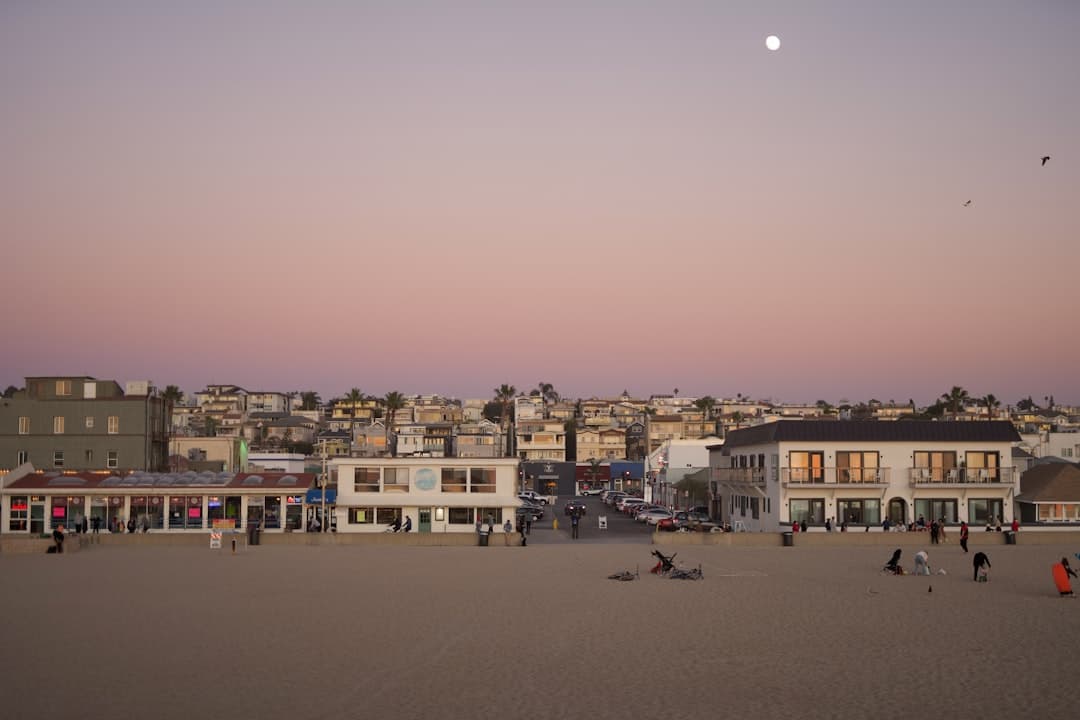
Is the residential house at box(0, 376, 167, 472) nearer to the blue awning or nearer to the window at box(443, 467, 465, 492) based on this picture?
the blue awning

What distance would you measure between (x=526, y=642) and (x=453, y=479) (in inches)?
1304

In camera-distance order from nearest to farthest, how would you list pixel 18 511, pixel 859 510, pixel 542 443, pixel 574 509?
pixel 18 511 < pixel 859 510 < pixel 574 509 < pixel 542 443

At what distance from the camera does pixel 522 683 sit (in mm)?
18344

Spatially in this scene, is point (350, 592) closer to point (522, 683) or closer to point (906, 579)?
point (522, 683)

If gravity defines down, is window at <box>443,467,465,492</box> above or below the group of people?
above

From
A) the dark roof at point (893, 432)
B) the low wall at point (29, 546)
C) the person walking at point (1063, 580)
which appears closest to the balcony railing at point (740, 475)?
the dark roof at point (893, 432)

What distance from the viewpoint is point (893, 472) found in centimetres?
5788

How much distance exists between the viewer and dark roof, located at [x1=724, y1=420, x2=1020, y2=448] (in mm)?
57781

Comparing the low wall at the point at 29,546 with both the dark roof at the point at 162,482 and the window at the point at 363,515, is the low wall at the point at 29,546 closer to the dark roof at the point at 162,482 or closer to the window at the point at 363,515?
the dark roof at the point at 162,482

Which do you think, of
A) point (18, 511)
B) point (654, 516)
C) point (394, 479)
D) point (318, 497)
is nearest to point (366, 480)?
point (394, 479)

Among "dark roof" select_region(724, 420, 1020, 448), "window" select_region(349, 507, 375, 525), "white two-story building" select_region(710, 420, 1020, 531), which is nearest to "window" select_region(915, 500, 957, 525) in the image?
"white two-story building" select_region(710, 420, 1020, 531)

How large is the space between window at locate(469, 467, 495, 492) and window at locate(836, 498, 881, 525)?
61.2 feet

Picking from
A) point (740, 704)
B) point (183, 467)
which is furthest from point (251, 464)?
point (740, 704)

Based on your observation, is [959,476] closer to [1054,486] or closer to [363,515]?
[1054,486]
